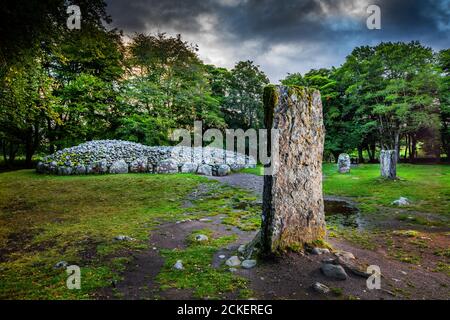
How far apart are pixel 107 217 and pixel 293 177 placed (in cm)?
582

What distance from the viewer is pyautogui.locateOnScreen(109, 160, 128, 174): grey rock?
17.2 m

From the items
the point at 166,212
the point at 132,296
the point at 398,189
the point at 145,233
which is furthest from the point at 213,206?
the point at 398,189

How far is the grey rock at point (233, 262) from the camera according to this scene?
4.74m

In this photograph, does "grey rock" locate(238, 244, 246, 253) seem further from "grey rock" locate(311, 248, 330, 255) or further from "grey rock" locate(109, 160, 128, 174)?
"grey rock" locate(109, 160, 128, 174)

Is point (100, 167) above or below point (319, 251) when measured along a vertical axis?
above

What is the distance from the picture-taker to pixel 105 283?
400 centimetres

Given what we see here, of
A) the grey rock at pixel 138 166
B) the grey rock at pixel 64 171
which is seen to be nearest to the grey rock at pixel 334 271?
the grey rock at pixel 138 166

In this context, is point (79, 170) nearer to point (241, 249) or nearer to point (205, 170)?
point (205, 170)

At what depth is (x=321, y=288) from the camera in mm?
3799

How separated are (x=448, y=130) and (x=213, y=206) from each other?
27781 mm

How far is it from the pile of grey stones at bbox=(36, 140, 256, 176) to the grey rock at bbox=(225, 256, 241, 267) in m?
12.2

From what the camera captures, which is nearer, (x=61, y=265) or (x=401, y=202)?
(x=61, y=265)

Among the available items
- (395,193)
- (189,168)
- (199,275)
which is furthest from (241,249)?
Result: (189,168)
